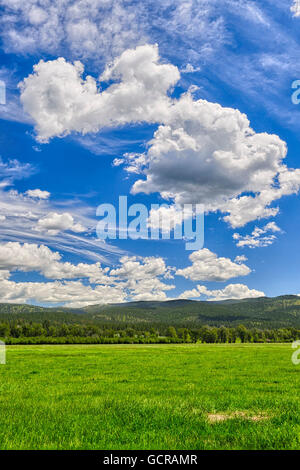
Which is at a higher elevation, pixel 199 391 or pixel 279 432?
pixel 279 432

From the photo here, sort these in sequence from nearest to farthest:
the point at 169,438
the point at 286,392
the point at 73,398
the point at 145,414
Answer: the point at 169,438 < the point at 145,414 < the point at 73,398 < the point at 286,392

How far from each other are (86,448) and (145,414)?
135 inches

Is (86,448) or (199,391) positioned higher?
(86,448)

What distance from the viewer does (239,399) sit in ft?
41.4

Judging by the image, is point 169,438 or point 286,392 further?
point 286,392
